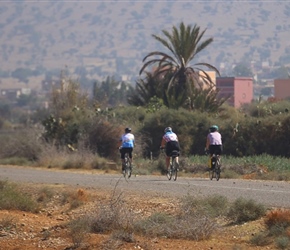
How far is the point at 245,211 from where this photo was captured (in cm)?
2138

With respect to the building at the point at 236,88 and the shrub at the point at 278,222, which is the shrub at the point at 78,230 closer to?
the shrub at the point at 278,222

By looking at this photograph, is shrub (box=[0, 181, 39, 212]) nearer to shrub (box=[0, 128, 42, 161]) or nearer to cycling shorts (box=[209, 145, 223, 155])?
cycling shorts (box=[209, 145, 223, 155])

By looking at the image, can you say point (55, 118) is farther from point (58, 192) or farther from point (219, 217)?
point (219, 217)

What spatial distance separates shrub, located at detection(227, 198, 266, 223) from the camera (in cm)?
2136

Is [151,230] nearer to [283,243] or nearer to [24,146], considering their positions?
[283,243]

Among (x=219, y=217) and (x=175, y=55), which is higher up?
(x=175, y=55)

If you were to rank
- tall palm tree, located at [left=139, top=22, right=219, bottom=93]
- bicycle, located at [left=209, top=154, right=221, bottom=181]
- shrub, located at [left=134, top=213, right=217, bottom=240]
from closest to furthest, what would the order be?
1. shrub, located at [left=134, top=213, right=217, bottom=240]
2. bicycle, located at [left=209, top=154, right=221, bottom=181]
3. tall palm tree, located at [left=139, top=22, right=219, bottom=93]

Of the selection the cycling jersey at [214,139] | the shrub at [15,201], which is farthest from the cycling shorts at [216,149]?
the shrub at [15,201]

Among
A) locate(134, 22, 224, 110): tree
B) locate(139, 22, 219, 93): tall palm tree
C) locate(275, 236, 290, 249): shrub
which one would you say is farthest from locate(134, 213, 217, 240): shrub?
locate(139, 22, 219, 93): tall palm tree

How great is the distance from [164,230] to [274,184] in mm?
12178

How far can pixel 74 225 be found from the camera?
19484mm

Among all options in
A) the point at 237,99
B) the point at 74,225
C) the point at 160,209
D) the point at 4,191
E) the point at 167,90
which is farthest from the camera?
the point at 237,99

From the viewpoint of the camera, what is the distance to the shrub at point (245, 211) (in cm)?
2136

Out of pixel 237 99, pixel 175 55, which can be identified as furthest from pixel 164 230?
pixel 237 99
